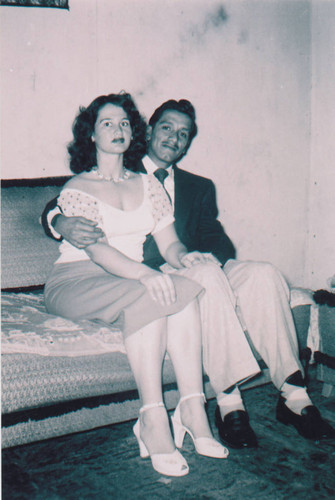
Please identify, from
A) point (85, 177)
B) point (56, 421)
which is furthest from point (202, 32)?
point (56, 421)

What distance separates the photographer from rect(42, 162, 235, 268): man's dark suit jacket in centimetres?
220

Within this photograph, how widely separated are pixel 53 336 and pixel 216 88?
6.01 feet

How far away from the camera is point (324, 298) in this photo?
2.07 m

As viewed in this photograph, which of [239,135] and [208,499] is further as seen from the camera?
[239,135]

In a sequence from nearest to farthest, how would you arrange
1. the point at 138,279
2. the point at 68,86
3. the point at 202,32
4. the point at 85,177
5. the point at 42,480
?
1. the point at 42,480
2. the point at 138,279
3. the point at 85,177
4. the point at 68,86
5. the point at 202,32

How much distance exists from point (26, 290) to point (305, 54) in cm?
221

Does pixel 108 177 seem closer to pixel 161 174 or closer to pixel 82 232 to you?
pixel 82 232


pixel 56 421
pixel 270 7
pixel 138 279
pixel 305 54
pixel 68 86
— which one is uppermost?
pixel 270 7

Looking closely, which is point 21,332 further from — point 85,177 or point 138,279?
point 85,177

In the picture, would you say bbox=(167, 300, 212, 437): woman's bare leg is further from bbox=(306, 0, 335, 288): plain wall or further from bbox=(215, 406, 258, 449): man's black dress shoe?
bbox=(306, 0, 335, 288): plain wall

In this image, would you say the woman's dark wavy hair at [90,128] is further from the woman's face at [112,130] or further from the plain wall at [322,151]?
the plain wall at [322,151]

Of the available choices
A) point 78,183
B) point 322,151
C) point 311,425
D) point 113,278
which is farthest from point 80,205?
point 322,151

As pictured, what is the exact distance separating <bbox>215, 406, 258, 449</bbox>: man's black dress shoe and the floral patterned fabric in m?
0.42

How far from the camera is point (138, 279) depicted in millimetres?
1562
